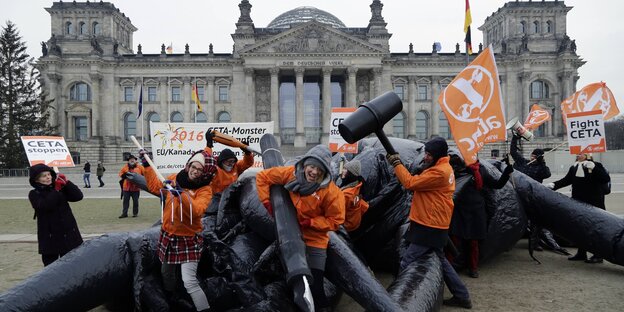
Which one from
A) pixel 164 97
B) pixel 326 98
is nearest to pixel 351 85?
pixel 326 98

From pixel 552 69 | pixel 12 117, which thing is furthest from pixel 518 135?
pixel 552 69

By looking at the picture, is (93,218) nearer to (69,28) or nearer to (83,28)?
(83,28)

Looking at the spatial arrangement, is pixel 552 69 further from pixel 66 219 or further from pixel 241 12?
pixel 66 219

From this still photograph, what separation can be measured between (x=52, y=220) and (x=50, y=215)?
60 mm

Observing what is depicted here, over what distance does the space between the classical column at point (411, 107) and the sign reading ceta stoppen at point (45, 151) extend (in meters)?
51.0

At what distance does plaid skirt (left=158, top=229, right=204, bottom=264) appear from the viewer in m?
3.15

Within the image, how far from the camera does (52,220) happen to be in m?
4.84

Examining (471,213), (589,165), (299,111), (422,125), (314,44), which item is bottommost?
(471,213)

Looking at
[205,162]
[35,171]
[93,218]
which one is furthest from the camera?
[93,218]

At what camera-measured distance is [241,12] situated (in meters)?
56.2

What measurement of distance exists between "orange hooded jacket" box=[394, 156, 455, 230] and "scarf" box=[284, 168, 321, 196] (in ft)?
3.76

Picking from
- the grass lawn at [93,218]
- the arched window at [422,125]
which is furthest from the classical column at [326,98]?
the grass lawn at [93,218]

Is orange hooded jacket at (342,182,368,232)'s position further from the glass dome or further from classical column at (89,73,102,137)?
the glass dome

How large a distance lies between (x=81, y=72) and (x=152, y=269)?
5961 centimetres
